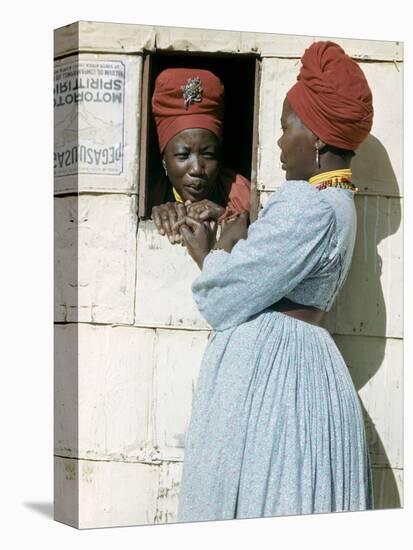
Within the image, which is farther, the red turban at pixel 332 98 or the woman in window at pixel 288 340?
the red turban at pixel 332 98

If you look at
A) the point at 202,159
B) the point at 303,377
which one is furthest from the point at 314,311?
the point at 202,159

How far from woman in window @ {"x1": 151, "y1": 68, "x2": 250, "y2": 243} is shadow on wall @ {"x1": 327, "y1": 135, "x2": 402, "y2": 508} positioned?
2.00 ft

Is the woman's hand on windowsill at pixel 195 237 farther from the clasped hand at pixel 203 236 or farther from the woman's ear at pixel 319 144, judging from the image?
the woman's ear at pixel 319 144

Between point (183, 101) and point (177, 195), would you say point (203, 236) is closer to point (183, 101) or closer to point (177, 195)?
point (177, 195)

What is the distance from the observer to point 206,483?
254 inches

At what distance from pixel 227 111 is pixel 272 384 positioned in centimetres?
115

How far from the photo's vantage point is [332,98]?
650cm

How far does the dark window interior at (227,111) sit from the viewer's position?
6.55 m

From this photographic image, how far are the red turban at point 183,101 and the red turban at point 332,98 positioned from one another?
0.33 metres

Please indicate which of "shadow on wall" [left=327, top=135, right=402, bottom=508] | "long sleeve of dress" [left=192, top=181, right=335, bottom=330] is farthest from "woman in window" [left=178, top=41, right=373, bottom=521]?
"shadow on wall" [left=327, top=135, right=402, bottom=508]

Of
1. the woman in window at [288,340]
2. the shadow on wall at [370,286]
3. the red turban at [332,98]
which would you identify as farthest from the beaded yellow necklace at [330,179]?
the shadow on wall at [370,286]

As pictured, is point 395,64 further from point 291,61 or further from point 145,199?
point 145,199

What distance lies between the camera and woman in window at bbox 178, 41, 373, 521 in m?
6.41

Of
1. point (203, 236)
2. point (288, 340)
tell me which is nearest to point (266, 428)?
point (288, 340)
